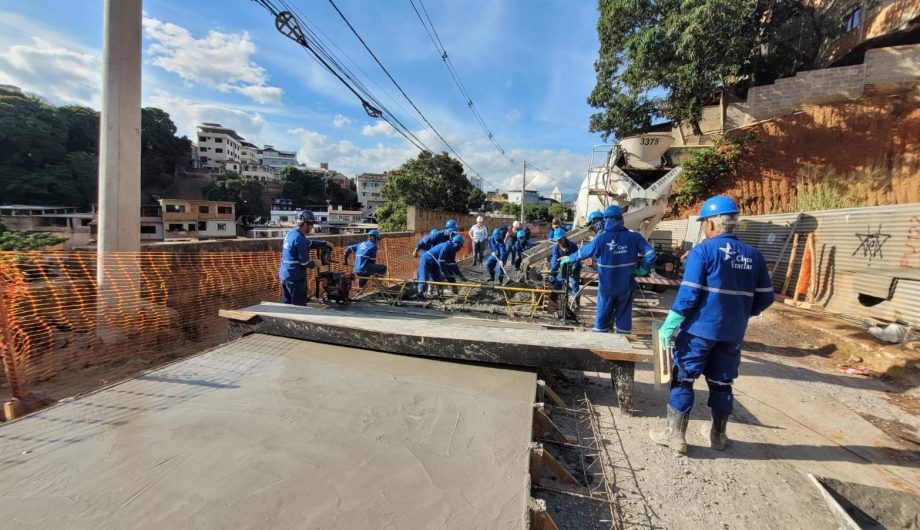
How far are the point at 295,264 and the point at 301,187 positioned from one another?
62.4m

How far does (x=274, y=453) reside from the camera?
1.98 meters

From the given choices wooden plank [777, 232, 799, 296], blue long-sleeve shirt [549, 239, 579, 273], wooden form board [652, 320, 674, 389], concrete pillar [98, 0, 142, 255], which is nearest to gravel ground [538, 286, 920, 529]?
wooden form board [652, 320, 674, 389]

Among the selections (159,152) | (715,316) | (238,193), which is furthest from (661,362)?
(159,152)

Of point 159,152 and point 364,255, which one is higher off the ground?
point 159,152

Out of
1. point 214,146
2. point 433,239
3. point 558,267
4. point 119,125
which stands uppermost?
point 214,146

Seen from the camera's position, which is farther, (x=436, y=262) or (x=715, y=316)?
(x=436, y=262)

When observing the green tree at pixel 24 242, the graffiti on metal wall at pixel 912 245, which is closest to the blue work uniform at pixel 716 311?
the graffiti on metal wall at pixel 912 245

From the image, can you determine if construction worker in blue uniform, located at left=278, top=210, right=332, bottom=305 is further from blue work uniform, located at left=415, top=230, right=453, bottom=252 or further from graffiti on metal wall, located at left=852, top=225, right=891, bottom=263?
graffiti on metal wall, located at left=852, top=225, right=891, bottom=263

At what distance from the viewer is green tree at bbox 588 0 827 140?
12805 mm

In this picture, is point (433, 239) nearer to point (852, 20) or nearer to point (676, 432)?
point (676, 432)

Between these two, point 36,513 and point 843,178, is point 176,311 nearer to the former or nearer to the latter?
point 36,513

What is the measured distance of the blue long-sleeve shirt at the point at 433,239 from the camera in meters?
6.28

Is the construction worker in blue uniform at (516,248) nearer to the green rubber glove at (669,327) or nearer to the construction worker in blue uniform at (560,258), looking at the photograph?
the construction worker in blue uniform at (560,258)

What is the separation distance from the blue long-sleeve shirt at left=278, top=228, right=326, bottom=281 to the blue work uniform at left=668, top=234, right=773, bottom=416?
395 cm
